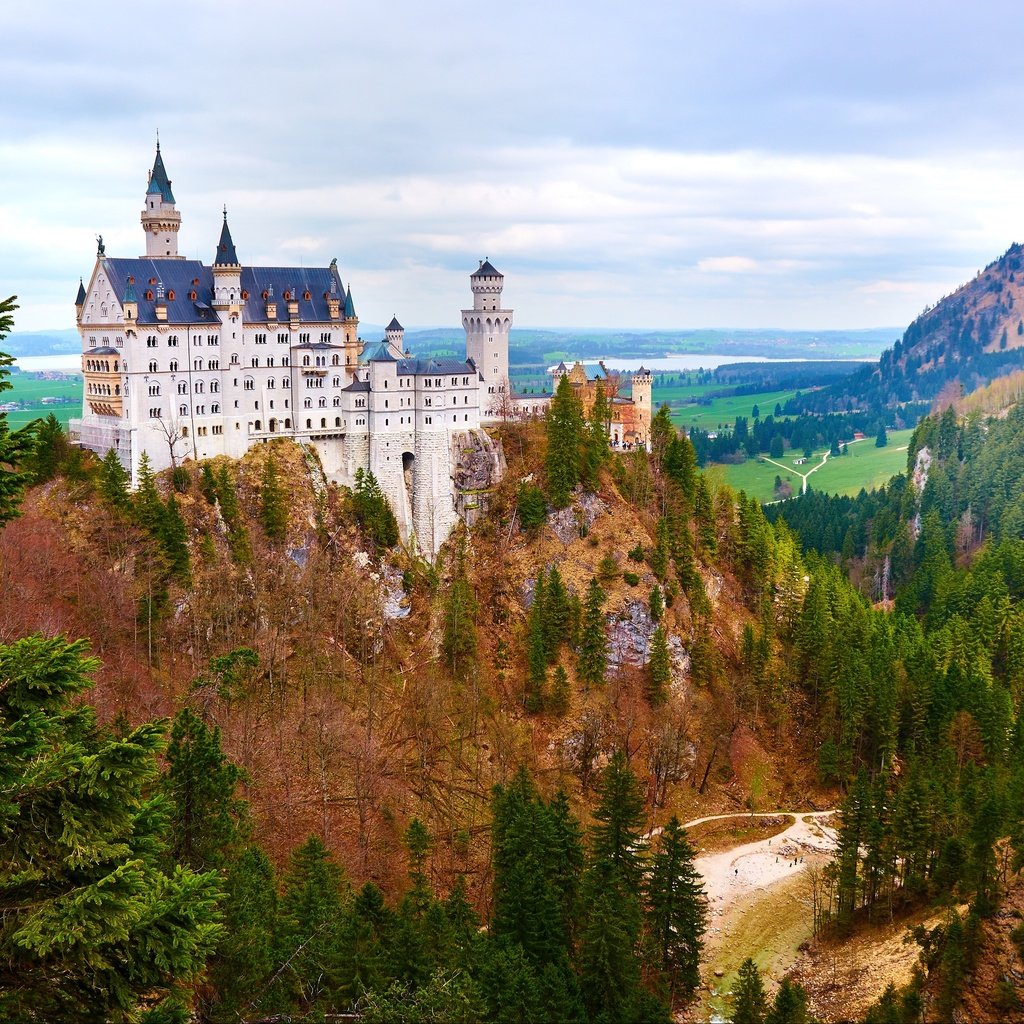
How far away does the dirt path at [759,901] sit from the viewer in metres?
61.2

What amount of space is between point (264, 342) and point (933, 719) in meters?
65.3

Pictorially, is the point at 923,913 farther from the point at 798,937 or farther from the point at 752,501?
the point at 752,501

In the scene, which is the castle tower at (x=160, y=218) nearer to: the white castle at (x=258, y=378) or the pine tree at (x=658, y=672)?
the white castle at (x=258, y=378)

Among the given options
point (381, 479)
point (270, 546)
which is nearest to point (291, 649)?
point (270, 546)

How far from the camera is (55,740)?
755 inches

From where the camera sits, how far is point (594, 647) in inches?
3467

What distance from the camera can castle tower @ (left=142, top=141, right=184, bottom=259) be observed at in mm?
89125

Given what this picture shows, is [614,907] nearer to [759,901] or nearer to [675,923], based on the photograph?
[675,923]

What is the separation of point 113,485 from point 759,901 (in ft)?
175

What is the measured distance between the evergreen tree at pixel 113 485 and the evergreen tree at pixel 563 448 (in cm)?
3684

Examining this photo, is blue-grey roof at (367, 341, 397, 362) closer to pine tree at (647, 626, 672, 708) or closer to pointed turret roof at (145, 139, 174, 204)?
pointed turret roof at (145, 139, 174, 204)

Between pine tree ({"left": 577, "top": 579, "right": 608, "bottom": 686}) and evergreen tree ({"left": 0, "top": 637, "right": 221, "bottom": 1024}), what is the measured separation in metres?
71.3

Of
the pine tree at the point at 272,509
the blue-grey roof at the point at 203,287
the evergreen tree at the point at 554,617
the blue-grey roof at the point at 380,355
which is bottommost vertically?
the evergreen tree at the point at 554,617

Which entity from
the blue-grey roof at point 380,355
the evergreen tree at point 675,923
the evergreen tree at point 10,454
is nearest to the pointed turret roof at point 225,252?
the blue-grey roof at point 380,355
